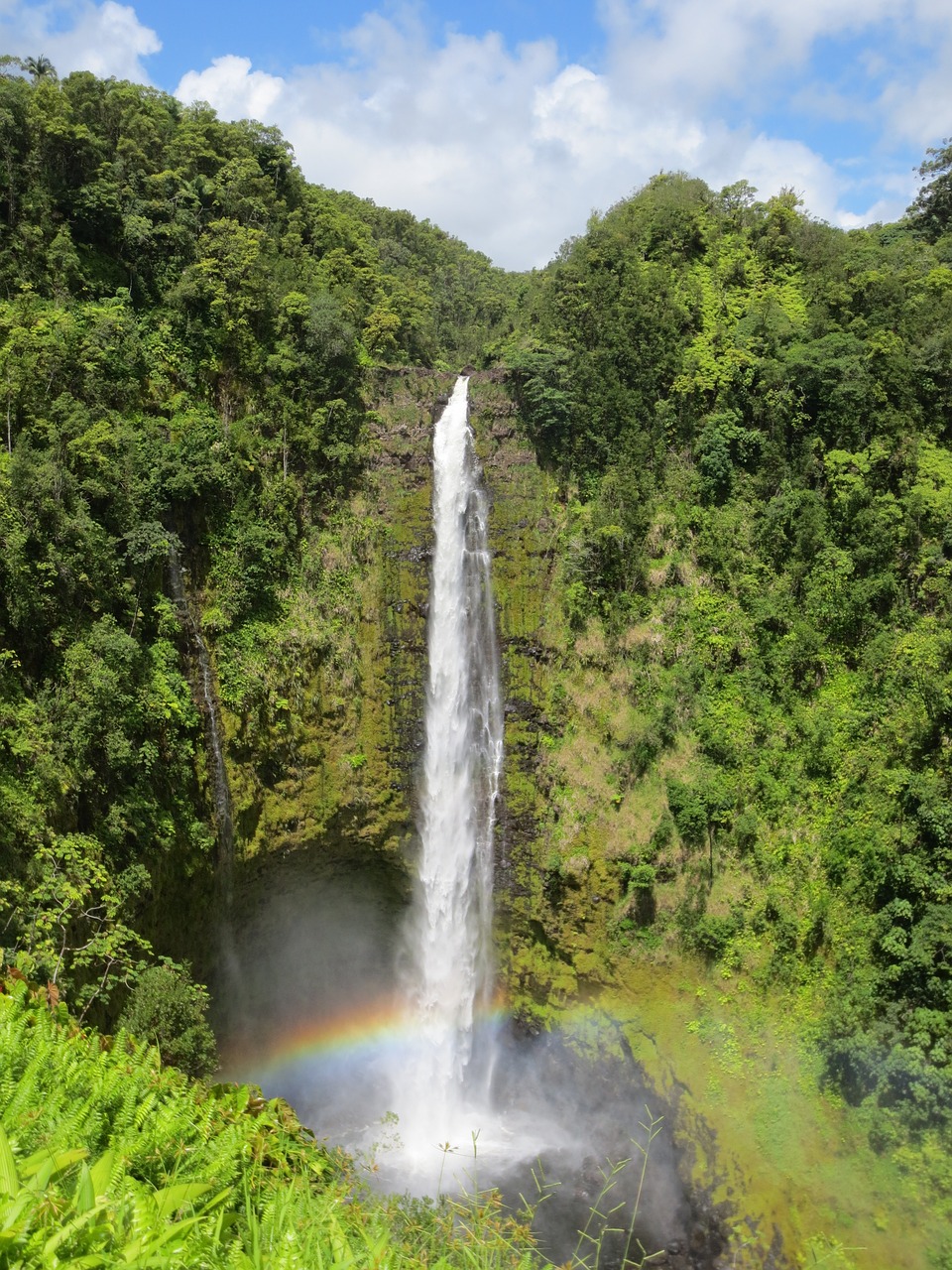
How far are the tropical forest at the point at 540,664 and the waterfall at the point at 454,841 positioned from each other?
0.39 metres

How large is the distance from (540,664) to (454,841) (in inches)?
211

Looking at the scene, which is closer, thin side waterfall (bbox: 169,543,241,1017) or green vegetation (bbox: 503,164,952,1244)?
green vegetation (bbox: 503,164,952,1244)

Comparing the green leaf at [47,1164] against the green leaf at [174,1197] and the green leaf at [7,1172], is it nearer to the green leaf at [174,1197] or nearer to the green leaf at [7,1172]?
the green leaf at [7,1172]

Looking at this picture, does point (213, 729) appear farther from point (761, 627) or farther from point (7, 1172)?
point (7, 1172)

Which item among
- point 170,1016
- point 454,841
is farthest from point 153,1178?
point 454,841

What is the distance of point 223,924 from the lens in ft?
62.7

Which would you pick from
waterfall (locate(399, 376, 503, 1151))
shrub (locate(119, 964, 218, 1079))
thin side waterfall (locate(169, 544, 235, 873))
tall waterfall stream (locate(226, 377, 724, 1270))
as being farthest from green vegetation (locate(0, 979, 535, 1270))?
waterfall (locate(399, 376, 503, 1151))

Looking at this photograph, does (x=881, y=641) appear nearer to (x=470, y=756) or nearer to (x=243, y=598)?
(x=470, y=756)

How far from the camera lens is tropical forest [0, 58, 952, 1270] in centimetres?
1500

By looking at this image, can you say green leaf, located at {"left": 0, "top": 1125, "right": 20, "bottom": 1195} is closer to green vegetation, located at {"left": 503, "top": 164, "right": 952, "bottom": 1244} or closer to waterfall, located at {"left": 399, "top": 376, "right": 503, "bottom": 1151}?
green vegetation, located at {"left": 503, "top": 164, "right": 952, "bottom": 1244}

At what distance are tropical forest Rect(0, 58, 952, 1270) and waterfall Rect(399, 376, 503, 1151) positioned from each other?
1.28 feet

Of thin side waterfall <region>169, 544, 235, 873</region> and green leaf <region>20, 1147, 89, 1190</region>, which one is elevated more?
green leaf <region>20, 1147, 89, 1190</region>

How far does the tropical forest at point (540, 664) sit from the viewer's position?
→ 49.2 ft

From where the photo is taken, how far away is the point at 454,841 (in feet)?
68.3
